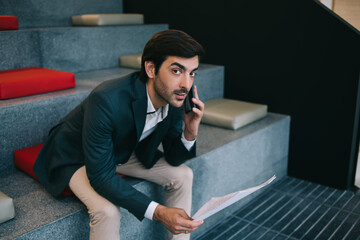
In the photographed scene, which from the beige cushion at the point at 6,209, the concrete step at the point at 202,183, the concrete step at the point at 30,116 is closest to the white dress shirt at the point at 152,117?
the concrete step at the point at 202,183

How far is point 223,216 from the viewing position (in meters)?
2.02

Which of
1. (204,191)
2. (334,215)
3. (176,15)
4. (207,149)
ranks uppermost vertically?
(176,15)

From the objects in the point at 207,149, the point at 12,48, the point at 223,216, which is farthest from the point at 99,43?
the point at 223,216

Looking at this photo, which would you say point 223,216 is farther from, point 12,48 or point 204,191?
point 12,48

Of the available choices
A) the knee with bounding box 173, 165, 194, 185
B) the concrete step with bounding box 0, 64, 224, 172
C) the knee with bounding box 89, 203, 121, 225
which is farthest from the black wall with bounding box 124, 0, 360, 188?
the knee with bounding box 89, 203, 121, 225

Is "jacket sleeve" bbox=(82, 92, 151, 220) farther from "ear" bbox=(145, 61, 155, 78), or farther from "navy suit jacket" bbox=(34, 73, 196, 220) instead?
"ear" bbox=(145, 61, 155, 78)

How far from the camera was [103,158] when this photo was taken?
120 centimetres

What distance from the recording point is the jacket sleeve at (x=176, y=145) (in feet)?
4.86

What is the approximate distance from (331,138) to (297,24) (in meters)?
0.75

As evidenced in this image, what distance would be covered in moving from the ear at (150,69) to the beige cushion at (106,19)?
160 cm

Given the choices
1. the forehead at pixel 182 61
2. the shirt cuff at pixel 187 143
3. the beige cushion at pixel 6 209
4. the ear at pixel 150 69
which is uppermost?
the forehead at pixel 182 61

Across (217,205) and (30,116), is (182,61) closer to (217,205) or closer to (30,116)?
(217,205)

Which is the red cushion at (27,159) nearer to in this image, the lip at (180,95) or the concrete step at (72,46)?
the lip at (180,95)

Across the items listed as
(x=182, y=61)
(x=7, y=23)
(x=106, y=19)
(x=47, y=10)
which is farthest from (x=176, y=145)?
(x=47, y=10)
